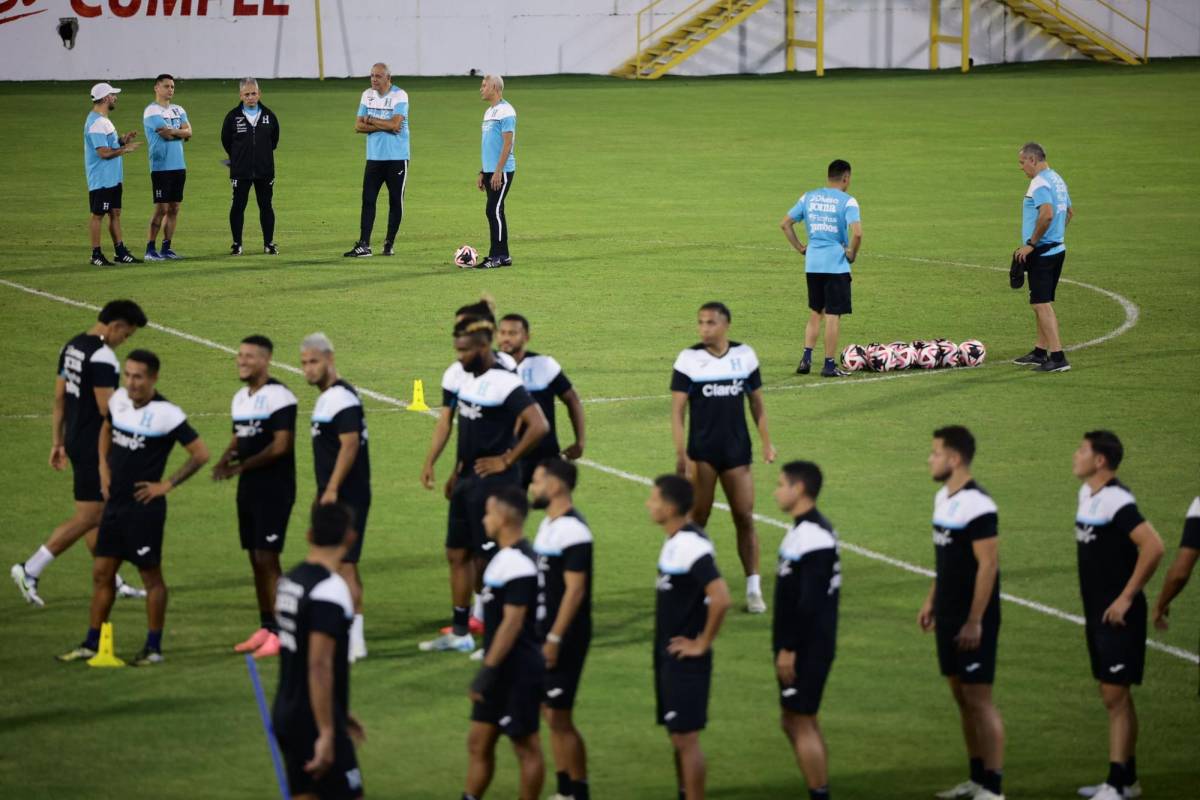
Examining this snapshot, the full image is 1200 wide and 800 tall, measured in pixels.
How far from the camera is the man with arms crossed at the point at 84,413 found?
12.0 m

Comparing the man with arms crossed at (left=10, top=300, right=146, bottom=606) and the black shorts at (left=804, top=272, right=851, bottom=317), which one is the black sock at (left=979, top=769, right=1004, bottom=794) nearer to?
the man with arms crossed at (left=10, top=300, right=146, bottom=606)

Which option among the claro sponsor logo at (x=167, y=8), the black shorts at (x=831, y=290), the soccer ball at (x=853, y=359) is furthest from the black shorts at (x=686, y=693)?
the claro sponsor logo at (x=167, y=8)

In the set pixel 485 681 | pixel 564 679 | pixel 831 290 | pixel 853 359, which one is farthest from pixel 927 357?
pixel 485 681

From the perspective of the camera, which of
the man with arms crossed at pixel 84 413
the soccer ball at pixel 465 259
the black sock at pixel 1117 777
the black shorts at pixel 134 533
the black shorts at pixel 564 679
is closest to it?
the black shorts at pixel 564 679

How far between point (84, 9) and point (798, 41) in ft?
77.7

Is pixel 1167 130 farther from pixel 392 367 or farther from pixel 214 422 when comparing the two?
pixel 214 422

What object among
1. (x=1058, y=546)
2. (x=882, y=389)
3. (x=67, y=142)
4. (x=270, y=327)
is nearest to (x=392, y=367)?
(x=270, y=327)

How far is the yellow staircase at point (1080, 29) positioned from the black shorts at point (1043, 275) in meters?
43.4

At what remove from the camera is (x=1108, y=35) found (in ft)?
202

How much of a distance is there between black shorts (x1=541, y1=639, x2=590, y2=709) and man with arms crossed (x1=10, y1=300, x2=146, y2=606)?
4222 mm

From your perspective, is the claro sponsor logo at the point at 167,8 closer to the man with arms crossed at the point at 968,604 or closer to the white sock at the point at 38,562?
the white sock at the point at 38,562

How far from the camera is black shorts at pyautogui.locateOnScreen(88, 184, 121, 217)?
25.5 metres

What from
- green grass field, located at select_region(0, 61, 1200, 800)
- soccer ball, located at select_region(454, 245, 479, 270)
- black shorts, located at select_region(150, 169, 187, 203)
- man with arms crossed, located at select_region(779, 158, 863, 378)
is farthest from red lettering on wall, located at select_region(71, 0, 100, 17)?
man with arms crossed, located at select_region(779, 158, 863, 378)

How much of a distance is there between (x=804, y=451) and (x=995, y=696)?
19.0 feet
